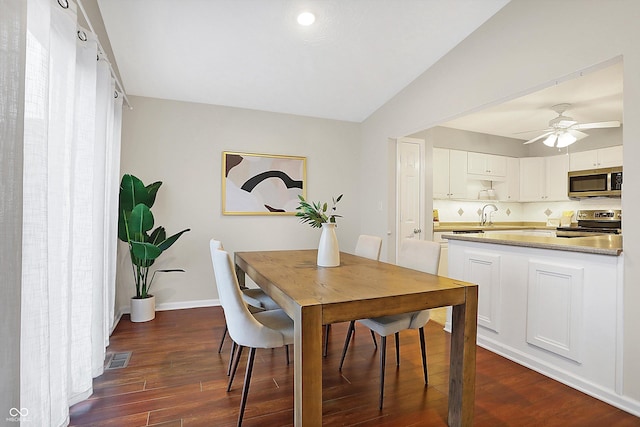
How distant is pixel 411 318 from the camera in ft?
6.88

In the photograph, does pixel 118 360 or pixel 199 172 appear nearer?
pixel 118 360

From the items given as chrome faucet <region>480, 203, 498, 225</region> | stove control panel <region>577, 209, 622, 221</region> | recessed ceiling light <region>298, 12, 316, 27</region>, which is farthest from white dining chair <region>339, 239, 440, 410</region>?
stove control panel <region>577, 209, 622, 221</region>

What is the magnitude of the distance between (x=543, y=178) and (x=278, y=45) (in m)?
5.03

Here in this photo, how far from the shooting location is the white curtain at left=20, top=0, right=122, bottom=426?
3.97ft

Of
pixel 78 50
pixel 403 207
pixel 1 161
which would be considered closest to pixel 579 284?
pixel 403 207

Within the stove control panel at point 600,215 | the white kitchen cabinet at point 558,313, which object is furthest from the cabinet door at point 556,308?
the stove control panel at point 600,215

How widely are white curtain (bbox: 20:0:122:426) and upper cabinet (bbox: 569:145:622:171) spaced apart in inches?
245

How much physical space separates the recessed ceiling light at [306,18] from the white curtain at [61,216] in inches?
60.5

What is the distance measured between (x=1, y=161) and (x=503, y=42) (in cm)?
332

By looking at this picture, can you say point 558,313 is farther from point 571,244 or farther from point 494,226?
point 494,226

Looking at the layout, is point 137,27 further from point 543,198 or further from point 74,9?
point 543,198

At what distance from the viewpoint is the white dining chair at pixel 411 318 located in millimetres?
1965

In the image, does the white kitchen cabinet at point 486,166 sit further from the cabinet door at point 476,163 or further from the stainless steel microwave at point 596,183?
the stainless steel microwave at point 596,183

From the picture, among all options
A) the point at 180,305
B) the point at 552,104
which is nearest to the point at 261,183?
the point at 180,305
